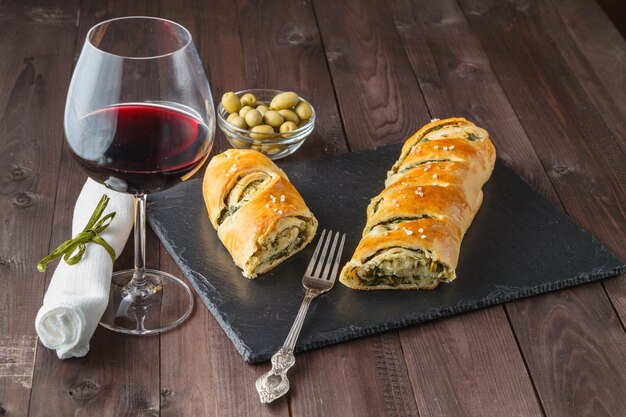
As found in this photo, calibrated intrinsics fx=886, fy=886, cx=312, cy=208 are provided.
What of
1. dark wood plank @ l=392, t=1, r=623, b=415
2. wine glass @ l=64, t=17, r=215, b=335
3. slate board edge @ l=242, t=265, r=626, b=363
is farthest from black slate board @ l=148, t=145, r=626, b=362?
wine glass @ l=64, t=17, r=215, b=335

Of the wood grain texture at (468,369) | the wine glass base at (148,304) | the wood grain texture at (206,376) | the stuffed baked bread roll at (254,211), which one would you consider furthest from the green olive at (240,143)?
the wood grain texture at (468,369)

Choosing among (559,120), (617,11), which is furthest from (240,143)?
(617,11)

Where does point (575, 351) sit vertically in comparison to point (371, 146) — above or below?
above

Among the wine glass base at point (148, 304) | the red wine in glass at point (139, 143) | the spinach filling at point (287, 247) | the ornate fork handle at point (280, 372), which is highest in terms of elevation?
the red wine in glass at point (139, 143)

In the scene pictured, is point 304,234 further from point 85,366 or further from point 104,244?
point 85,366

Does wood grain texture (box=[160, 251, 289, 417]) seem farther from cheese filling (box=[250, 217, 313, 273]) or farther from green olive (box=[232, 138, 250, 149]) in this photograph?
green olive (box=[232, 138, 250, 149])

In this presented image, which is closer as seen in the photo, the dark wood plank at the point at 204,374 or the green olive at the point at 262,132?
the dark wood plank at the point at 204,374

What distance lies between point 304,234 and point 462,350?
0.51m

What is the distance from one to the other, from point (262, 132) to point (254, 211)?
1.50ft

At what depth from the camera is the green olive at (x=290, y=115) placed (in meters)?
2.58

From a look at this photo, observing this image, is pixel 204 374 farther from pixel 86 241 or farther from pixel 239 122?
pixel 239 122

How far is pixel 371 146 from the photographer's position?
107 inches

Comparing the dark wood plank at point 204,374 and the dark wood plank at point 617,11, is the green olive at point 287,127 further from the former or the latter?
the dark wood plank at point 617,11

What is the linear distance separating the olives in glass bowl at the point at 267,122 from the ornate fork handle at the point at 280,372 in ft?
2.42
